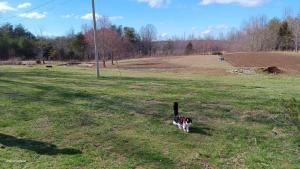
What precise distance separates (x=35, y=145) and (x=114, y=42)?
6307cm

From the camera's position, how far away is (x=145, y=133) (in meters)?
8.73

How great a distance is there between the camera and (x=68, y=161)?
6.95 metres

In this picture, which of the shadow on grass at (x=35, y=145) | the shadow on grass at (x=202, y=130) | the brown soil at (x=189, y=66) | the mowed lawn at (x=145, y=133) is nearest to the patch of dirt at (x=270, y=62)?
the brown soil at (x=189, y=66)

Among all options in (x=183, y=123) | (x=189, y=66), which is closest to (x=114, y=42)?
(x=189, y=66)

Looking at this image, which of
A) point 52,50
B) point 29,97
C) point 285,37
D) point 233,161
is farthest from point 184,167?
point 285,37

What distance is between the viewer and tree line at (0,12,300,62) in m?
75.3

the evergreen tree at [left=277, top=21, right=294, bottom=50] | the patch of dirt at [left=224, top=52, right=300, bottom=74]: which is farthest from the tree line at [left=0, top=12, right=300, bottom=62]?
the patch of dirt at [left=224, top=52, right=300, bottom=74]

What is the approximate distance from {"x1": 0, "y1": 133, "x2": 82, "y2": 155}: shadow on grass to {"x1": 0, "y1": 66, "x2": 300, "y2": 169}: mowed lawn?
0.02 meters

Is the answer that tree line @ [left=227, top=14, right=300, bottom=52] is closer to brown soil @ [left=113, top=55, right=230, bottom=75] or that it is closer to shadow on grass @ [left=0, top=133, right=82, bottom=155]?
brown soil @ [left=113, top=55, right=230, bottom=75]

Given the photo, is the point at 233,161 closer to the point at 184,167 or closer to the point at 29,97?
the point at 184,167

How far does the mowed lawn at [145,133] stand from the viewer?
6.97 meters

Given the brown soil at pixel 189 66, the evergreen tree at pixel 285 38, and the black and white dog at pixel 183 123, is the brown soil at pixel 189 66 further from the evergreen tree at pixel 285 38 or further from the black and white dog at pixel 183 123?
the evergreen tree at pixel 285 38

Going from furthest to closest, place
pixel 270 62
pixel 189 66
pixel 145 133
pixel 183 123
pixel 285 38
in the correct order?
pixel 285 38
pixel 270 62
pixel 189 66
pixel 183 123
pixel 145 133

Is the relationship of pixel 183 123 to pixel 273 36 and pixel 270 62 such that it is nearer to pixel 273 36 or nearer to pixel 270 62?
pixel 270 62
